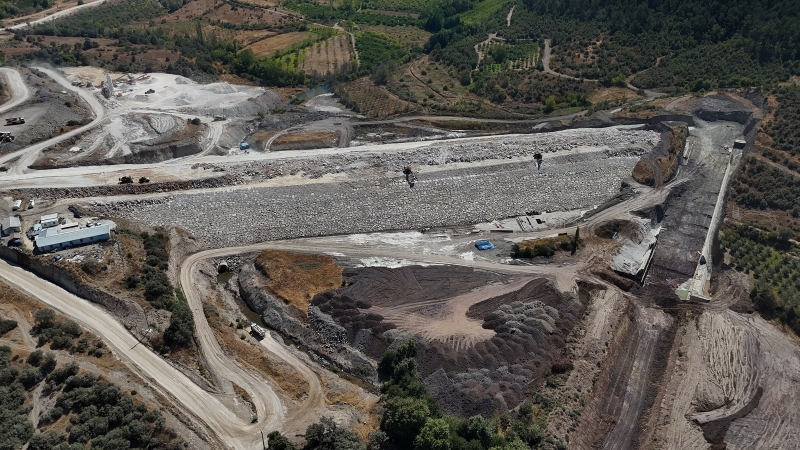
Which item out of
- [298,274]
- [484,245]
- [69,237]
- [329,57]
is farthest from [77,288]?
[329,57]

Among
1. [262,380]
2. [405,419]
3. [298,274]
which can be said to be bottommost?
[262,380]

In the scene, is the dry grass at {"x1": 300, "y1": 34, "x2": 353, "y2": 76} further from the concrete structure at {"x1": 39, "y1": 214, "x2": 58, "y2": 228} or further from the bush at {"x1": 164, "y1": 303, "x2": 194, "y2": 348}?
the bush at {"x1": 164, "y1": 303, "x2": 194, "y2": 348}

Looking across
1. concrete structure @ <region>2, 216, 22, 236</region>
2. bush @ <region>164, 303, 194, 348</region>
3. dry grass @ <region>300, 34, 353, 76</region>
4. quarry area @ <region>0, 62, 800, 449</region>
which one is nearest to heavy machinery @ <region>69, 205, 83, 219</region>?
quarry area @ <region>0, 62, 800, 449</region>

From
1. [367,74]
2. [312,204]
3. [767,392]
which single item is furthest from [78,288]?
[367,74]

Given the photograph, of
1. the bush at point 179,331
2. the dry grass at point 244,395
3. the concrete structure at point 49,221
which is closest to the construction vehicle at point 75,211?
the concrete structure at point 49,221

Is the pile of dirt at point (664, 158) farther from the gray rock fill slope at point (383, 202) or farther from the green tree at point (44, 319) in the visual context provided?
the green tree at point (44, 319)

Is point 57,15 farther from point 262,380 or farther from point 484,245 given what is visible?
point 262,380
